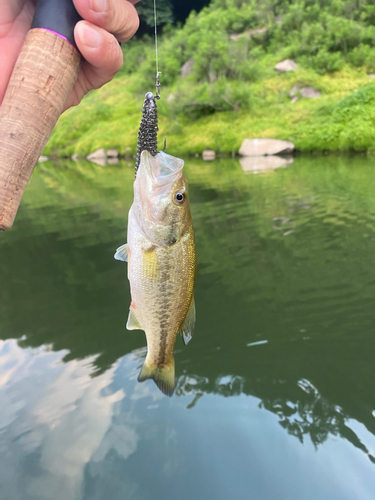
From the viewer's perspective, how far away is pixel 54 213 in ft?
50.1

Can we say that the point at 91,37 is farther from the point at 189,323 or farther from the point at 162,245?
the point at 189,323

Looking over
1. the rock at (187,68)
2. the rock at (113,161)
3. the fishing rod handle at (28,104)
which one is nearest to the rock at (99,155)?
the rock at (113,161)

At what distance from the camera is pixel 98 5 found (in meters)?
1.88

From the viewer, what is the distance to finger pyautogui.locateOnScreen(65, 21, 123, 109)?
191cm

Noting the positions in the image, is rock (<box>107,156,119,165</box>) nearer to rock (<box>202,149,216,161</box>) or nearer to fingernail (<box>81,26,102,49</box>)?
rock (<box>202,149,216,161</box>)

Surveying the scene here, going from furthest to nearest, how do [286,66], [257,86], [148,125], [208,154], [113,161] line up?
[286,66] < [113,161] < [257,86] < [208,154] < [148,125]

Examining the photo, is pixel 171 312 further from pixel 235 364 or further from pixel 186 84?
pixel 186 84

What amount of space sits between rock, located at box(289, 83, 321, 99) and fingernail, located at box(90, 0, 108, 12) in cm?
3652

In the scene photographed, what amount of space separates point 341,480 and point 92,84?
13.5ft

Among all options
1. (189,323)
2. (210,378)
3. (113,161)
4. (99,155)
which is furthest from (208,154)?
(189,323)

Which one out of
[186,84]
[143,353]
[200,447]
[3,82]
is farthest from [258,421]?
[186,84]

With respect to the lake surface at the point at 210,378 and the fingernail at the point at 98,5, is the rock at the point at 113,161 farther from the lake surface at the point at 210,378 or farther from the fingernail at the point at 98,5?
the fingernail at the point at 98,5

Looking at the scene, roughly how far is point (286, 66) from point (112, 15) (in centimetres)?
4160

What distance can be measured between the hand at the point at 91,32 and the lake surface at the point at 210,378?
12.2 feet
